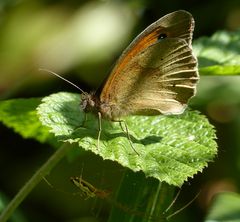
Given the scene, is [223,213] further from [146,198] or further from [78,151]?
[78,151]

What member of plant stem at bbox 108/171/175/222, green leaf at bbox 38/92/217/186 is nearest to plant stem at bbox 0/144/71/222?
green leaf at bbox 38/92/217/186

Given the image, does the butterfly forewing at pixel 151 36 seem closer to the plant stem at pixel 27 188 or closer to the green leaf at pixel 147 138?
the green leaf at pixel 147 138

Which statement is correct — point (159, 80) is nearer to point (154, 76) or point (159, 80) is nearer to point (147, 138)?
point (154, 76)

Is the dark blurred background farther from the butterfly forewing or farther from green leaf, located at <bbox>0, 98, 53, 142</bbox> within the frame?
the butterfly forewing

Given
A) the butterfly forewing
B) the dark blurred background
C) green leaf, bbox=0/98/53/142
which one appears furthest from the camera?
the dark blurred background

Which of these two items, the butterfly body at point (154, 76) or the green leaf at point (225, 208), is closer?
the green leaf at point (225, 208)

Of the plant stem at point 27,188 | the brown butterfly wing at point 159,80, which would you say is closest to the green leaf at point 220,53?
the brown butterfly wing at point 159,80
